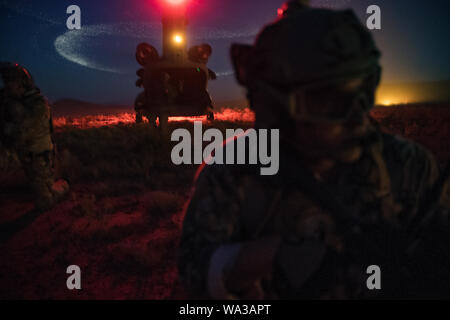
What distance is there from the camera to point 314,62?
116 cm

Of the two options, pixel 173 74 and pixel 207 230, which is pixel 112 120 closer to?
Answer: pixel 173 74

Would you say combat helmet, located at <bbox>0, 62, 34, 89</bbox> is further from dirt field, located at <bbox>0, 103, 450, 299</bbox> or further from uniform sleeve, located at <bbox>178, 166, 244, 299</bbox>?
uniform sleeve, located at <bbox>178, 166, 244, 299</bbox>

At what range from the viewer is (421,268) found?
150 cm

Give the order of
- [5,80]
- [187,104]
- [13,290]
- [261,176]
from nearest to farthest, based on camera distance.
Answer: [261,176], [13,290], [5,80], [187,104]

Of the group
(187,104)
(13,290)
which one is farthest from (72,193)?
(187,104)

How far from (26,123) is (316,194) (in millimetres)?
6227

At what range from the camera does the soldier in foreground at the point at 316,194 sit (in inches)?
46.4

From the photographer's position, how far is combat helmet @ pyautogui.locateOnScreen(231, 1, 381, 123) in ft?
3.80

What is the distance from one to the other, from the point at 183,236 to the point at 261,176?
48 cm

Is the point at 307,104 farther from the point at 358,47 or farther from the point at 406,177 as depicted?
the point at 406,177

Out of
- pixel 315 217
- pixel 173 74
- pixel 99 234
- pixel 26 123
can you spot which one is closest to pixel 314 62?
A: pixel 315 217

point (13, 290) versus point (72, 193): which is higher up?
point (72, 193)

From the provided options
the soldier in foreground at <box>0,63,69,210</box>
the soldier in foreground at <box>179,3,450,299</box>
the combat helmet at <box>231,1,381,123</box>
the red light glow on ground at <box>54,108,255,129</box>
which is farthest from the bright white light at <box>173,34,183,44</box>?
the combat helmet at <box>231,1,381,123</box>

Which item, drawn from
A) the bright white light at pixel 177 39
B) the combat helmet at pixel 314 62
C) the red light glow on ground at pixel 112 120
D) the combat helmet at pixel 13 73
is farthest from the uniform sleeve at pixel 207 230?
the red light glow on ground at pixel 112 120
